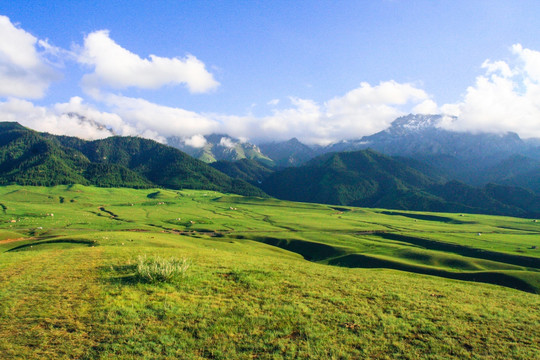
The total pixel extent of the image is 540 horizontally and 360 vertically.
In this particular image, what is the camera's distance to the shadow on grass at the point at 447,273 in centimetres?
5661

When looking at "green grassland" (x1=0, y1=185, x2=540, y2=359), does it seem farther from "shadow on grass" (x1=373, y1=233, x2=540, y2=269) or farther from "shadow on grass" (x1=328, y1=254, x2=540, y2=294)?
"shadow on grass" (x1=373, y1=233, x2=540, y2=269)

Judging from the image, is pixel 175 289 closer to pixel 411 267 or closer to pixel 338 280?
pixel 338 280

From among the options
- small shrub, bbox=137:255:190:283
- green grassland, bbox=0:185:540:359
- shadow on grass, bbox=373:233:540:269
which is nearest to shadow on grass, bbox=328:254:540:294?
shadow on grass, bbox=373:233:540:269

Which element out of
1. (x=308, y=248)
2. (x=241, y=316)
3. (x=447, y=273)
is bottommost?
(x=308, y=248)

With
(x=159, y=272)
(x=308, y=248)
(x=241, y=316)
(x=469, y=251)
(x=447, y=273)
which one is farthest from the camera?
(x=469, y=251)

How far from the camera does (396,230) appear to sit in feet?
469

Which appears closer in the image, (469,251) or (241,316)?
(241,316)

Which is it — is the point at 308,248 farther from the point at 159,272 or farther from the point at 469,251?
the point at 159,272

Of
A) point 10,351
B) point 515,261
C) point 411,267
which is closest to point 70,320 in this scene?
point 10,351

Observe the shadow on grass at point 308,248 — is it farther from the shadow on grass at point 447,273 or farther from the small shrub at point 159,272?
the small shrub at point 159,272

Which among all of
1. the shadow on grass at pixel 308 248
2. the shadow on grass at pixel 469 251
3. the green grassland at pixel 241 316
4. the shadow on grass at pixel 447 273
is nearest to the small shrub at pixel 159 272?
the green grassland at pixel 241 316

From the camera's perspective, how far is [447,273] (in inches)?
2499

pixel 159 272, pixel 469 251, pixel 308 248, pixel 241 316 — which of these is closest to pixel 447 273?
pixel 308 248

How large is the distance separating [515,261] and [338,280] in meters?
→ 87.7
